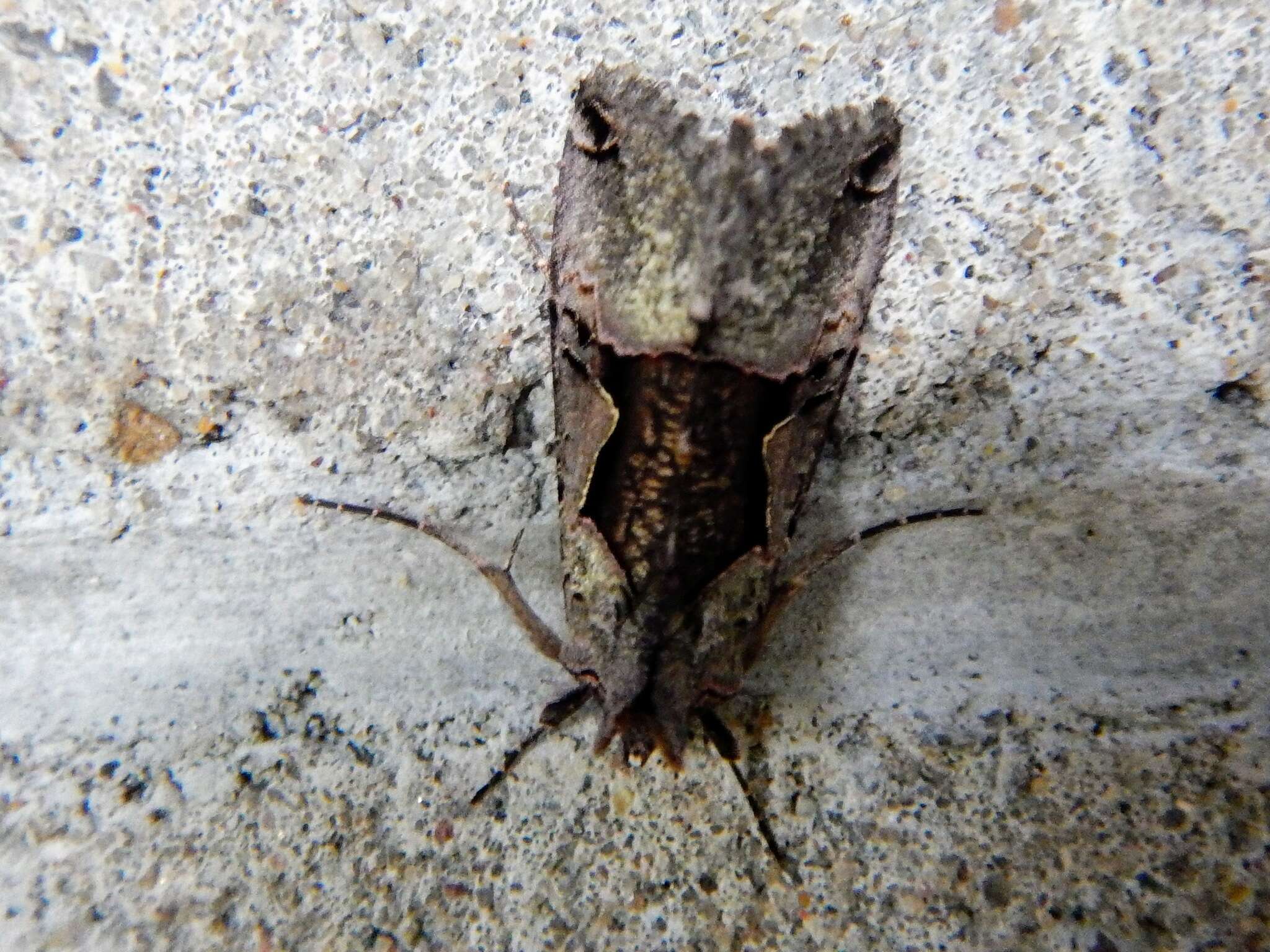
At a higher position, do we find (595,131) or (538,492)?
(595,131)

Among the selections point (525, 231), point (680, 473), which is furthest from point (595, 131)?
point (680, 473)

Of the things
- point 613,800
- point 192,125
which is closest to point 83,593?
point 192,125

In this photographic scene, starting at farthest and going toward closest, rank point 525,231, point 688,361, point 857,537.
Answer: point 857,537 < point 525,231 < point 688,361

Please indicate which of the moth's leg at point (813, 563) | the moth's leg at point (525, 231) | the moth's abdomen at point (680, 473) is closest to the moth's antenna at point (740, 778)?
the moth's leg at point (813, 563)

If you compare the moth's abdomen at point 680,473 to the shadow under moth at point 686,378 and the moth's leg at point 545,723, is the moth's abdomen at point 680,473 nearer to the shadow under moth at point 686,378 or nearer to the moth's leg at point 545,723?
the shadow under moth at point 686,378

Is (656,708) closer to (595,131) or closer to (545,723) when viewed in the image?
(545,723)

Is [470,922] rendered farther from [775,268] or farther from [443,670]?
[775,268]

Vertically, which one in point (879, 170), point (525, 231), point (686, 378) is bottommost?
point (686, 378)
